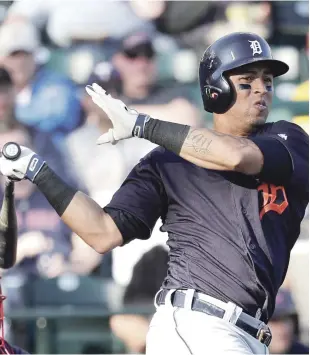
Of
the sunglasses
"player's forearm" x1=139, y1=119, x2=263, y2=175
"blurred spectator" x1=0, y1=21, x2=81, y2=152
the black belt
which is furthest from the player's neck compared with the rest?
the sunglasses

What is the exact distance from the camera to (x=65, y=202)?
3900 millimetres

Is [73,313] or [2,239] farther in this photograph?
[73,313]

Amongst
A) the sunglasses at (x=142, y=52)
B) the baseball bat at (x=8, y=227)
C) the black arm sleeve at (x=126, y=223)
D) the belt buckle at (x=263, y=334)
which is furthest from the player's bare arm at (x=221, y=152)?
the sunglasses at (x=142, y=52)

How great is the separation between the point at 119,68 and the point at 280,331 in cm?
245

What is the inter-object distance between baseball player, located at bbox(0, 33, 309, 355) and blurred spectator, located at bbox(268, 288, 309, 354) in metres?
3.42

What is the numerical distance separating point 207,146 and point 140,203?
1.45 ft

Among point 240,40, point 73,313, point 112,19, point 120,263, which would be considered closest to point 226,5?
point 112,19

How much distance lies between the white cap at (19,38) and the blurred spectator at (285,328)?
2824 mm

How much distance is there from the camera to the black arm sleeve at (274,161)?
3791mm

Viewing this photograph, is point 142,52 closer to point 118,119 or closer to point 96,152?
point 96,152

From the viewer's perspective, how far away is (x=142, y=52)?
25.9 feet

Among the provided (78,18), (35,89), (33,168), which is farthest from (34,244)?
(33,168)

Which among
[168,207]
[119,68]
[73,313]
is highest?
[119,68]

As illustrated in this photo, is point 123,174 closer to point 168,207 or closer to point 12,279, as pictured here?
point 12,279
